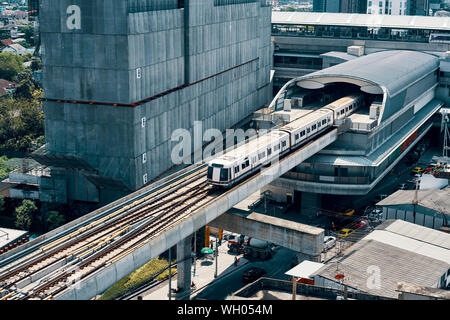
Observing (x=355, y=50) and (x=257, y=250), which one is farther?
(x=355, y=50)

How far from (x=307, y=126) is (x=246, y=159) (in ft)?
50.5

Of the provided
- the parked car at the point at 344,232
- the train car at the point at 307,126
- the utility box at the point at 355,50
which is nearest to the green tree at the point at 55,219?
the train car at the point at 307,126

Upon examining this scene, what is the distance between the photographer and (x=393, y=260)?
5631cm

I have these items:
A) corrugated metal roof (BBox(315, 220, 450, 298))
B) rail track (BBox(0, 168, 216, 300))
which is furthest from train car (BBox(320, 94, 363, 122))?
rail track (BBox(0, 168, 216, 300))

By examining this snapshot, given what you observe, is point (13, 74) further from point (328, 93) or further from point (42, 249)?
point (42, 249)

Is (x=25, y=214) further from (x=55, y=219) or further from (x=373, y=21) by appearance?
(x=373, y=21)

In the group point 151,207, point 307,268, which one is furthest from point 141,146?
point 307,268

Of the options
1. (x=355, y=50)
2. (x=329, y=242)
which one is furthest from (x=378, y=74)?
(x=355, y=50)

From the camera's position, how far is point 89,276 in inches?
1601

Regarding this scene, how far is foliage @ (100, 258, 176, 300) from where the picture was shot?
63544 millimetres

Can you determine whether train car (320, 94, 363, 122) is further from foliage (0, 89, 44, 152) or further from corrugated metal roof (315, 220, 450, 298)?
foliage (0, 89, 44, 152)

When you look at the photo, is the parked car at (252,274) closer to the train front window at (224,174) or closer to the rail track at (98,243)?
the rail track at (98,243)

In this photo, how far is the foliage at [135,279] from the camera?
63.5m

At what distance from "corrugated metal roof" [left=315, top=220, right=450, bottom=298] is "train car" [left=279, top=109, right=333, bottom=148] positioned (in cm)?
1518
